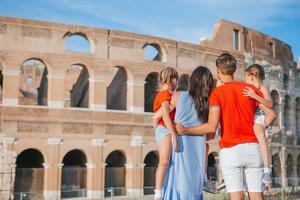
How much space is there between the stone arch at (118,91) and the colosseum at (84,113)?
53 mm

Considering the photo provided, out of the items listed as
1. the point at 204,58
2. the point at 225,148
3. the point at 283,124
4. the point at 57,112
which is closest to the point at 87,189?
the point at 57,112

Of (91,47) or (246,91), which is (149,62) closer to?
(91,47)

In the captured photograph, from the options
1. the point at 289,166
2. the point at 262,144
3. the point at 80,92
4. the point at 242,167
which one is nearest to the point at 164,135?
the point at 242,167

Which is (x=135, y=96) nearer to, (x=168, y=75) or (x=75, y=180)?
(x=75, y=180)

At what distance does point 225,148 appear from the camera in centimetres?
446

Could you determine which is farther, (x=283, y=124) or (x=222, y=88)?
(x=283, y=124)

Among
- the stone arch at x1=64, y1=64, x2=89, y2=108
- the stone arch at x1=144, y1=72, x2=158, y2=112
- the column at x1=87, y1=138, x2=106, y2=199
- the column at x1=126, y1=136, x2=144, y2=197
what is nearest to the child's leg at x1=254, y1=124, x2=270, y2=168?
the column at x1=87, y1=138, x2=106, y2=199

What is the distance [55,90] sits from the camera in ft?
64.4

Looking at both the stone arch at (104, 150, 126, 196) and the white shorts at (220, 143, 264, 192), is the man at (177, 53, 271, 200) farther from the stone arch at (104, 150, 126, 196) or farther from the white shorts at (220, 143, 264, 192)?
the stone arch at (104, 150, 126, 196)

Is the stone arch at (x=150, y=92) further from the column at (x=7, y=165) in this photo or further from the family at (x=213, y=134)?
the family at (x=213, y=134)

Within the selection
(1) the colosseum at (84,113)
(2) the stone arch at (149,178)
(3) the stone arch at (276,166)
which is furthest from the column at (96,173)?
(3) the stone arch at (276,166)

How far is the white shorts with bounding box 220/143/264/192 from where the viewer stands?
4.38m

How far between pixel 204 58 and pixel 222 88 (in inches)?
789

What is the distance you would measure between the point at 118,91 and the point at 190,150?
19.0 m
